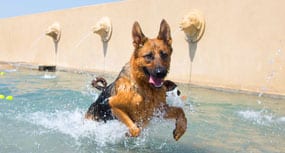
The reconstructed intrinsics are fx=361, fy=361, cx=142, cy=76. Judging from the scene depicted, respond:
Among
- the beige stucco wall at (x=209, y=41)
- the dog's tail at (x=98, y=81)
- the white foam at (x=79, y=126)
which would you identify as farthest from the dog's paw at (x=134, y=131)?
the beige stucco wall at (x=209, y=41)

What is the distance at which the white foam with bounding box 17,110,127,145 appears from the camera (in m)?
3.93

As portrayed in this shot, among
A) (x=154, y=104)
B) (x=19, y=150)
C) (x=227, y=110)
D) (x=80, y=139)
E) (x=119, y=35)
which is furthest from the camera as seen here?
(x=119, y=35)

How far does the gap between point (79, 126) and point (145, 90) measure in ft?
4.19

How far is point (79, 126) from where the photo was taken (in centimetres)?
447

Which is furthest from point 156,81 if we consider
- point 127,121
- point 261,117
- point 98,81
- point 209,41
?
point 209,41

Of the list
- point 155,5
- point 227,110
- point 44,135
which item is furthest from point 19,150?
point 155,5

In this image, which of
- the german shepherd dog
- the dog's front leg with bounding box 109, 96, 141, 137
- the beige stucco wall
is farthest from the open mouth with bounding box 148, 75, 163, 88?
the beige stucco wall

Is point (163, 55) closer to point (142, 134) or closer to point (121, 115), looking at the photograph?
point (121, 115)

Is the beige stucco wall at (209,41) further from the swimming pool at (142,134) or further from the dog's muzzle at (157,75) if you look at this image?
the dog's muzzle at (157,75)

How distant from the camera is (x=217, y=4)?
11.0 meters

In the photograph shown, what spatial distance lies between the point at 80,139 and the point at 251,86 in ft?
22.5

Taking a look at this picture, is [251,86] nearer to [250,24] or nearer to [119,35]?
[250,24]

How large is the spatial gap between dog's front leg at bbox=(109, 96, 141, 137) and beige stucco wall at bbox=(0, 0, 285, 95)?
638cm

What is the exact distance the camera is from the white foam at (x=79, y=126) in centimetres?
393
